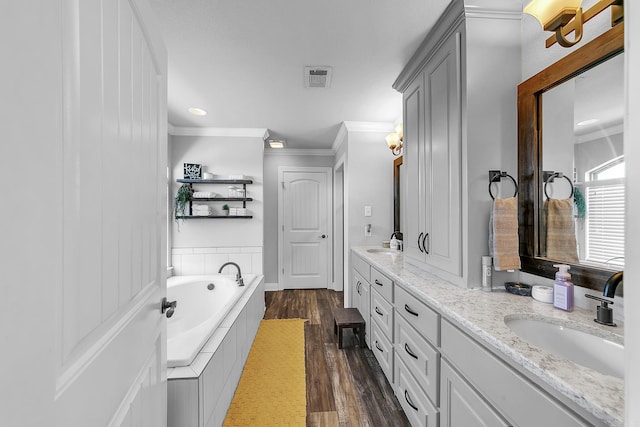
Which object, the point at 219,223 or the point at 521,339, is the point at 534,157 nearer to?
the point at 521,339

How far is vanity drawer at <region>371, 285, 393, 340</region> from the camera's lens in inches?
73.7

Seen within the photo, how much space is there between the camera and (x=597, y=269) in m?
1.07

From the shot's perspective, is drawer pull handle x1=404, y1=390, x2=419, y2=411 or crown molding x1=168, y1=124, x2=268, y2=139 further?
crown molding x1=168, y1=124, x2=268, y2=139

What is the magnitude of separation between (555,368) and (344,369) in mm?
1760

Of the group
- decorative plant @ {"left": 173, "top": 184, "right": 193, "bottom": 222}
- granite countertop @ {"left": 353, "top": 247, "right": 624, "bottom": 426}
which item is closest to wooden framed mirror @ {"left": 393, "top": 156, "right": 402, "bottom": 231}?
granite countertop @ {"left": 353, "top": 247, "right": 624, "bottom": 426}

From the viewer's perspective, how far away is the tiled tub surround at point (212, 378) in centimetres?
134

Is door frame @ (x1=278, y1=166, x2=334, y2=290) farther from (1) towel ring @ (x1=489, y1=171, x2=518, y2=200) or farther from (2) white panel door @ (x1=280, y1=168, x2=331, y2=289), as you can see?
(1) towel ring @ (x1=489, y1=171, x2=518, y2=200)

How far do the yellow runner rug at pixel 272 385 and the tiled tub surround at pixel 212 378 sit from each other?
86 mm

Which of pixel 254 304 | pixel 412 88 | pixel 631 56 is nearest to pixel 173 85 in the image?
pixel 412 88

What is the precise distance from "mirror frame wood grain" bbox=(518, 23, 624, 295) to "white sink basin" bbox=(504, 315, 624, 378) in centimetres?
25

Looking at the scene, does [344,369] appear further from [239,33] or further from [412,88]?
[239,33]

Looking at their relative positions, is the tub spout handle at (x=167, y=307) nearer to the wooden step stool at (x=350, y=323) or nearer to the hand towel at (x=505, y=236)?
the hand towel at (x=505, y=236)

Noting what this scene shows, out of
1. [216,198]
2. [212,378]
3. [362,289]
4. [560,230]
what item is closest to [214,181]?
[216,198]

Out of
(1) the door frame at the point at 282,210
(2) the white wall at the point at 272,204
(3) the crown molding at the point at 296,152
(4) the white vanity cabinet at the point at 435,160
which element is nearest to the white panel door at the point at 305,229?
(1) the door frame at the point at 282,210
